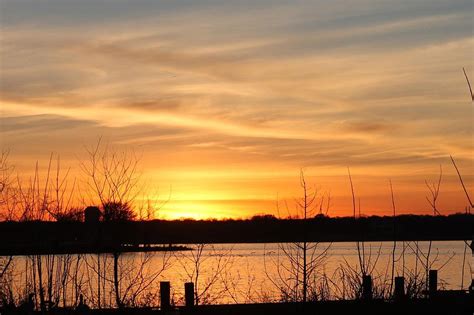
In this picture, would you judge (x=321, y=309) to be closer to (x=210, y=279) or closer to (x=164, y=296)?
(x=164, y=296)

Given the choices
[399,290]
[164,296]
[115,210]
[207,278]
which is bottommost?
[207,278]

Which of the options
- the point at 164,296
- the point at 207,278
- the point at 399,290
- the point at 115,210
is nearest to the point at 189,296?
the point at 164,296

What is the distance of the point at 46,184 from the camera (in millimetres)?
18109

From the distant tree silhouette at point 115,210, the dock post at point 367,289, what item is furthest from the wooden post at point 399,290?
the distant tree silhouette at point 115,210

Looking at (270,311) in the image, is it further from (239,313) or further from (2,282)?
(2,282)

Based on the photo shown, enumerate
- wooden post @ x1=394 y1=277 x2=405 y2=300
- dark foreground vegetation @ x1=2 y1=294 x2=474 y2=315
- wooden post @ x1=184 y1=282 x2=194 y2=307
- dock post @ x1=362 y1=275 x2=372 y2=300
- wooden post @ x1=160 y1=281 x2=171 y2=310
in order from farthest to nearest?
wooden post @ x1=160 y1=281 x2=171 y2=310 < wooden post @ x1=184 y1=282 x2=194 y2=307 < dock post @ x1=362 y1=275 x2=372 y2=300 < wooden post @ x1=394 y1=277 x2=405 y2=300 < dark foreground vegetation @ x1=2 y1=294 x2=474 y2=315

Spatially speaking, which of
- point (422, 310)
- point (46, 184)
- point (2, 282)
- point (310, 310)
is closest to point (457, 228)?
point (422, 310)

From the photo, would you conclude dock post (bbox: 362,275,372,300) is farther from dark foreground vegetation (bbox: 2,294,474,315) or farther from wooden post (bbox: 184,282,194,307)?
wooden post (bbox: 184,282,194,307)

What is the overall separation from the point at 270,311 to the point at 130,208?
5.10 metres

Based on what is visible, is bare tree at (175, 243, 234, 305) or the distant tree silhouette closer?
the distant tree silhouette

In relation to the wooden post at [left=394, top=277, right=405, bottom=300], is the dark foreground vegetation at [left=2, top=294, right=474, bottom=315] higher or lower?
lower

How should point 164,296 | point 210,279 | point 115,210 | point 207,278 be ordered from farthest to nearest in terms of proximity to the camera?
point 207,278, point 210,279, point 164,296, point 115,210

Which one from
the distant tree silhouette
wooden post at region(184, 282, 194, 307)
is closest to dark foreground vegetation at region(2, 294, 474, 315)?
wooden post at region(184, 282, 194, 307)

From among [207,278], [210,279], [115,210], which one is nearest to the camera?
[115,210]
